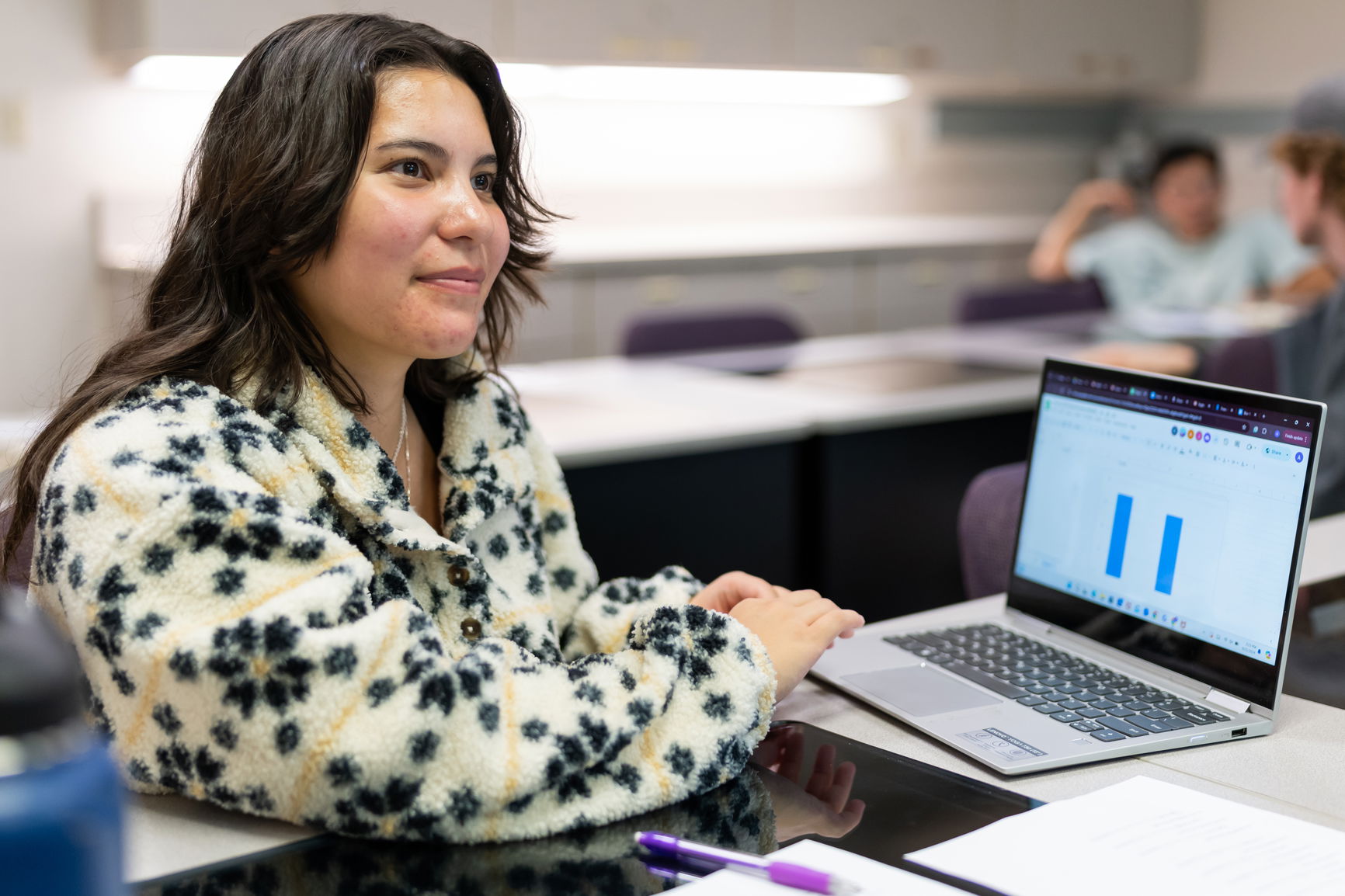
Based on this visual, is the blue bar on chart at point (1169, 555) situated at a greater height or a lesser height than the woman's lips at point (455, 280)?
lesser

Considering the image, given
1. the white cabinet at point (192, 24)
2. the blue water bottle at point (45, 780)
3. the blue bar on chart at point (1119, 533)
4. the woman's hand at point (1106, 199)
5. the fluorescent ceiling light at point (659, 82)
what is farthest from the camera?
the woman's hand at point (1106, 199)

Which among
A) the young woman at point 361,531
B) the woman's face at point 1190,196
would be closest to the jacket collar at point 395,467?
the young woman at point 361,531

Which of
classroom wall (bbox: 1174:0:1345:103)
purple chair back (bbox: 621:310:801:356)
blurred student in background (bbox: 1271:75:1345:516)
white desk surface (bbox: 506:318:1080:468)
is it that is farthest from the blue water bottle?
classroom wall (bbox: 1174:0:1345:103)

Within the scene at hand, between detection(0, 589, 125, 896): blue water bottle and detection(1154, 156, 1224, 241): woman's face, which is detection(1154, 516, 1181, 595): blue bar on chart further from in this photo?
detection(1154, 156, 1224, 241): woman's face

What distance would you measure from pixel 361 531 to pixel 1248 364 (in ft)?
6.24

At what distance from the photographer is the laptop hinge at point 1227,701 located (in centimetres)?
103

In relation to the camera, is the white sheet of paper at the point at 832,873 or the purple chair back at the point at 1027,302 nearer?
the white sheet of paper at the point at 832,873

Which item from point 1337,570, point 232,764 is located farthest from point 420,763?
point 1337,570

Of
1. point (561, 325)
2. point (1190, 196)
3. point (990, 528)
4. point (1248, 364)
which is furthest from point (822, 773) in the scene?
point (1190, 196)

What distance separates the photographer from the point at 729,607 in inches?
47.7

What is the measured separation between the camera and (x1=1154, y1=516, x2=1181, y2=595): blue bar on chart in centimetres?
110

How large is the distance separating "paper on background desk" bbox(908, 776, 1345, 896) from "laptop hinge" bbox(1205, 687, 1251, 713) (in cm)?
16

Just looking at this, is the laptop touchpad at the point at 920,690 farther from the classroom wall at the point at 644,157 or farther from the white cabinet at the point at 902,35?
the white cabinet at the point at 902,35

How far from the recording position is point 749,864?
0.79 metres
